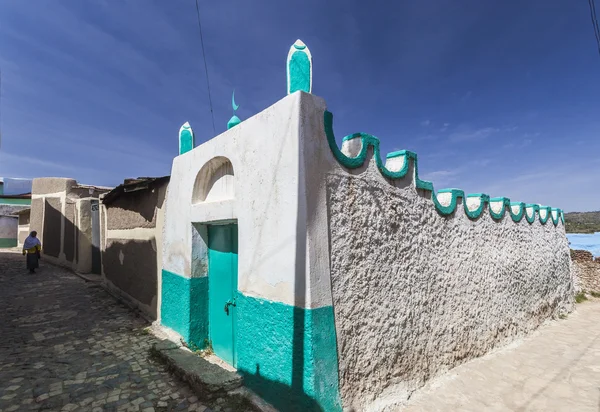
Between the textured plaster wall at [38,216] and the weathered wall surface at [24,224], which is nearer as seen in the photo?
the textured plaster wall at [38,216]

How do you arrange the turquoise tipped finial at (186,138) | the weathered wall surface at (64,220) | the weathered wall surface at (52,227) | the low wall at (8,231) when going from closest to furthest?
the turquoise tipped finial at (186,138) < the weathered wall surface at (64,220) < the weathered wall surface at (52,227) < the low wall at (8,231)

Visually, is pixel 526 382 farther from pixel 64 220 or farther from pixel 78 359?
pixel 64 220

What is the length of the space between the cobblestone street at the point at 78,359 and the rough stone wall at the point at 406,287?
6.02ft

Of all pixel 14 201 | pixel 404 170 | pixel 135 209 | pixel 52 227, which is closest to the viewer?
pixel 404 170

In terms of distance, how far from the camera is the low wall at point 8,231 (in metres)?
17.8

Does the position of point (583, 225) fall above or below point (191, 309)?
above

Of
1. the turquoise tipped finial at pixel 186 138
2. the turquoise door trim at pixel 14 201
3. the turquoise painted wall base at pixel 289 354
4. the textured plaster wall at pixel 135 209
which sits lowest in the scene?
the turquoise painted wall base at pixel 289 354

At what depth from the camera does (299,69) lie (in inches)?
124

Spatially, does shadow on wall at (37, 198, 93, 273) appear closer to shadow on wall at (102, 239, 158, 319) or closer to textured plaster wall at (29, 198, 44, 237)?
textured plaster wall at (29, 198, 44, 237)

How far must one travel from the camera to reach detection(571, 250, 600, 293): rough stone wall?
9.98 meters

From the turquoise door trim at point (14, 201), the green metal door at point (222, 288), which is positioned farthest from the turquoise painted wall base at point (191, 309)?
the turquoise door trim at point (14, 201)

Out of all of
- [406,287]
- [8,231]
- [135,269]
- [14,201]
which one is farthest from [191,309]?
[14,201]

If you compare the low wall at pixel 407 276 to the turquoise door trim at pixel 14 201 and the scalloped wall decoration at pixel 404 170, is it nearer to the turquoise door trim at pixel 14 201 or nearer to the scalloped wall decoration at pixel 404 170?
the scalloped wall decoration at pixel 404 170

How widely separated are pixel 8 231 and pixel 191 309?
2013cm
